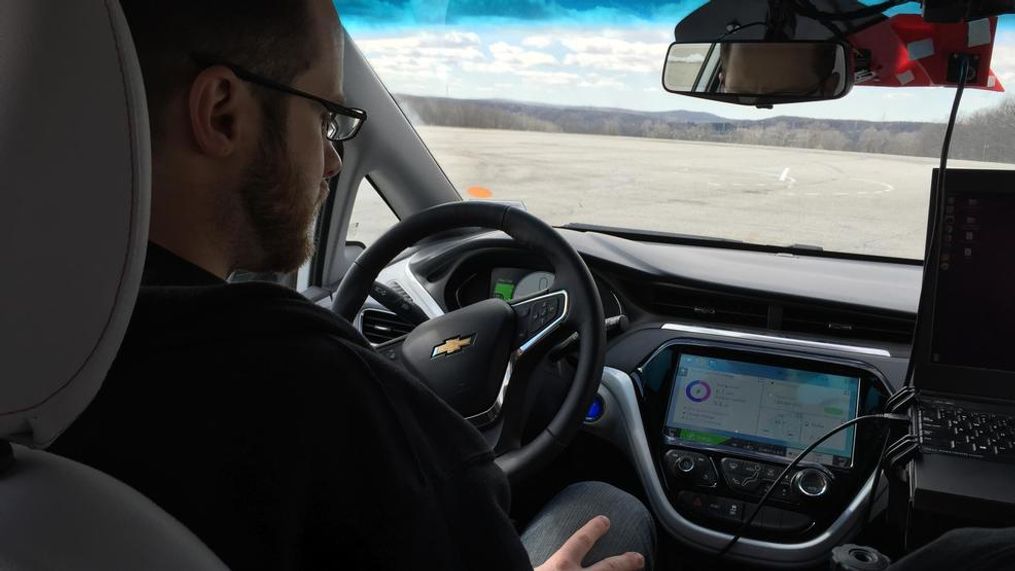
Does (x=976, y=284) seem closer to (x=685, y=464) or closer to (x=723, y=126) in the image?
(x=685, y=464)

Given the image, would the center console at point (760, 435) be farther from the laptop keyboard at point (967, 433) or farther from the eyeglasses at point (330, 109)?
the eyeglasses at point (330, 109)

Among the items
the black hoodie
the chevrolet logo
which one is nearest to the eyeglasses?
the black hoodie

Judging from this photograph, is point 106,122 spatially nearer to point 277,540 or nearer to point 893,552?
point 277,540

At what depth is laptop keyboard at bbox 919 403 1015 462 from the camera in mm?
1863

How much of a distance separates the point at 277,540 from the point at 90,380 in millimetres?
276

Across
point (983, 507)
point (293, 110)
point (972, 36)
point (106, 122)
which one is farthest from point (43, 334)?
point (972, 36)

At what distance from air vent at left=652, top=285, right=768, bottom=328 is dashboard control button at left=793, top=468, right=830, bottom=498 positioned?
48cm

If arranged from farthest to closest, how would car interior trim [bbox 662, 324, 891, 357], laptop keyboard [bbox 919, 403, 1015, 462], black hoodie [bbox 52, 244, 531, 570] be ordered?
1. car interior trim [bbox 662, 324, 891, 357]
2. laptop keyboard [bbox 919, 403, 1015, 462]
3. black hoodie [bbox 52, 244, 531, 570]

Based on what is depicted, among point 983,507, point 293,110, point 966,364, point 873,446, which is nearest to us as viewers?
point 293,110

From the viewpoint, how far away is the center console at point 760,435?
244 cm

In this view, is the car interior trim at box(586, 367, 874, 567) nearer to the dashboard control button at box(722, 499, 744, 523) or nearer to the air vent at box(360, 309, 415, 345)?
the dashboard control button at box(722, 499, 744, 523)

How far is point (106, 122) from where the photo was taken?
30.5 inches

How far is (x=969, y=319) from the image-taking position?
6.64ft

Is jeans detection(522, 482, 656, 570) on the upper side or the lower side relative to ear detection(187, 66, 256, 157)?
lower
